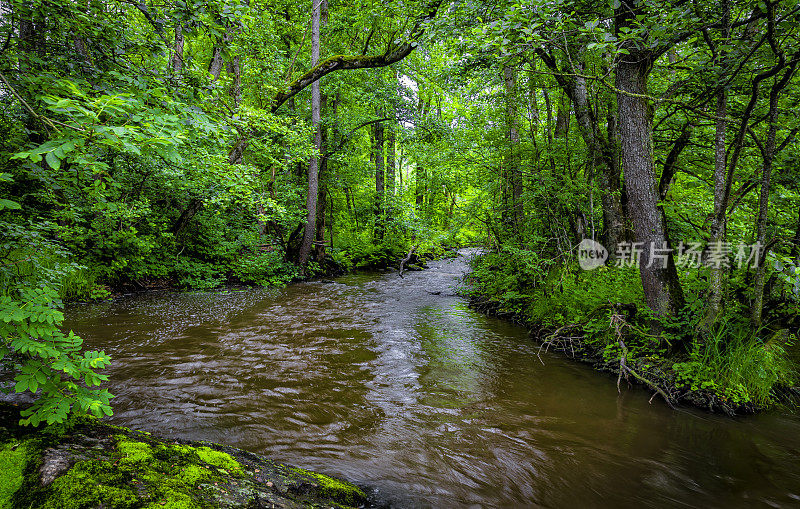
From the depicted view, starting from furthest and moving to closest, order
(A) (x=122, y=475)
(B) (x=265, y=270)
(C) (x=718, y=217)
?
1. (B) (x=265, y=270)
2. (C) (x=718, y=217)
3. (A) (x=122, y=475)

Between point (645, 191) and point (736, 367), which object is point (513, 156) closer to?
point (645, 191)

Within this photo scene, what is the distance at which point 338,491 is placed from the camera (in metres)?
2.52

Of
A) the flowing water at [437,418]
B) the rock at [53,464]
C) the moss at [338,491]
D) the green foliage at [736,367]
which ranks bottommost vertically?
the flowing water at [437,418]

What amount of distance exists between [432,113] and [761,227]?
1148 centimetres

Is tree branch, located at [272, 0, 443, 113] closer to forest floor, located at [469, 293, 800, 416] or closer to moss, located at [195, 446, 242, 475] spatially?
forest floor, located at [469, 293, 800, 416]

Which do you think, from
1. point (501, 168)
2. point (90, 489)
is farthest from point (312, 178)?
point (90, 489)

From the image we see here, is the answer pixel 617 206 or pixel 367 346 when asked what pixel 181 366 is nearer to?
pixel 367 346

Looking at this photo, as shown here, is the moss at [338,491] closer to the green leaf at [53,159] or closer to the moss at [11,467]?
the moss at [11,467]

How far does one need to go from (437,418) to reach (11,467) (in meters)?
3.64

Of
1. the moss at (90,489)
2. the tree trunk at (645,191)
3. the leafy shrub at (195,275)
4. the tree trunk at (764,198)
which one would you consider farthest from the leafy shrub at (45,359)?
the leafy shrub at (195,275)

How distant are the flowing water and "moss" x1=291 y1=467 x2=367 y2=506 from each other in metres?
0.28

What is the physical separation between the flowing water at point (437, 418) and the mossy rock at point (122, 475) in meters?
1.10

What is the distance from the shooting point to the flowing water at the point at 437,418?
325cm

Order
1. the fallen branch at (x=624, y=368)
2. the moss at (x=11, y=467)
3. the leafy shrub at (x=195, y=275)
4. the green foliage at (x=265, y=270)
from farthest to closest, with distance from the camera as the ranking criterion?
the green foliage at (x=265, y=270) < the leafy shrub at (x=195, y=275) < the fallen branch at (x=624, y=368) < the moss at (x=11, y=467)
